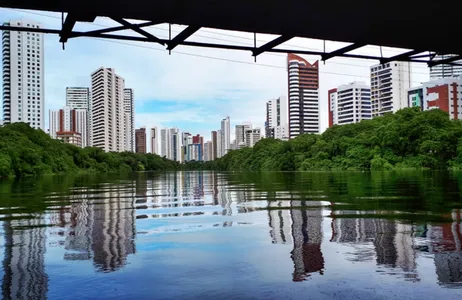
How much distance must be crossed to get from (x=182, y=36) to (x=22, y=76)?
168 m

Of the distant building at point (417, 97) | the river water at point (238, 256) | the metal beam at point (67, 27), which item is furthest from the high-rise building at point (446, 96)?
the metal beam at point (67, 27)

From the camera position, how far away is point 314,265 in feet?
18.4

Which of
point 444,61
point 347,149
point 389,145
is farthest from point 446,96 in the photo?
point 444,61

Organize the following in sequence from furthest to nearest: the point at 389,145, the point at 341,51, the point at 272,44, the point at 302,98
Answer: the point at 302,98
the point at 389,145
the point at 341,51
the point at 272,44

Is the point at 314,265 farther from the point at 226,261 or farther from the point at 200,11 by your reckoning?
the point at 200,11

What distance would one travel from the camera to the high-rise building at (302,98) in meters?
183

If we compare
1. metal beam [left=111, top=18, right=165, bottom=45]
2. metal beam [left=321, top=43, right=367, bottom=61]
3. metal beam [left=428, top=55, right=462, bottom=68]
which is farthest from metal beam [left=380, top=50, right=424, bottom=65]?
metal beam [left=111, top=18, right=165, bottom=45]

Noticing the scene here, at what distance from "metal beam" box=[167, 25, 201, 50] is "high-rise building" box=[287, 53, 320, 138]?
570 ft

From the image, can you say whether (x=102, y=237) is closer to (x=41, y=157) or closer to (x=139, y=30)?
(x=139, y=30)

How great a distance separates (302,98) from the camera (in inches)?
7264

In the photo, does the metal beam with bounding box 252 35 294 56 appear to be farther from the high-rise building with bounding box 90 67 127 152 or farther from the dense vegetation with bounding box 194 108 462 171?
the high-rise building with bounding box 90 67 127 152

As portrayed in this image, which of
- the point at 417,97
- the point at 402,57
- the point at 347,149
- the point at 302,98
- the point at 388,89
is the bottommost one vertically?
the point at 402,57

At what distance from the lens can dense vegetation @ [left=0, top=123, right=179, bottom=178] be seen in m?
70.3

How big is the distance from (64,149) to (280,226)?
104 meters
